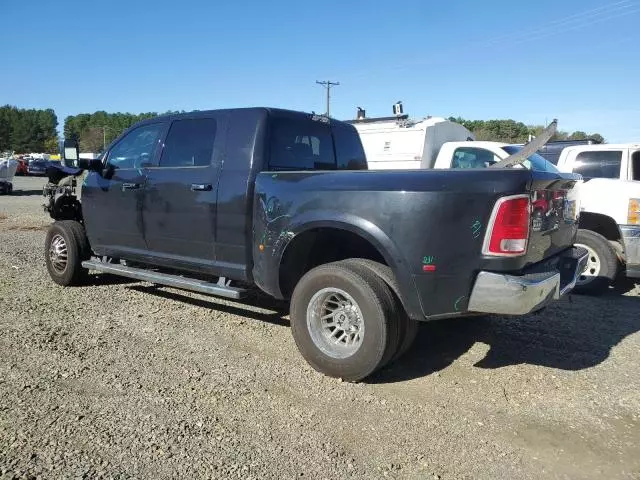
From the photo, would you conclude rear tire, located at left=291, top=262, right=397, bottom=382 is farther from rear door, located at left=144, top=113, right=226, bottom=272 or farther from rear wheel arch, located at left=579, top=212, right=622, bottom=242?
rear wheel arch, located at left=579, top=212, right=622, bottom=242

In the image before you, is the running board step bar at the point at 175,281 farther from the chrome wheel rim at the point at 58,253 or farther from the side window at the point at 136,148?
the side window at the point at 136,148

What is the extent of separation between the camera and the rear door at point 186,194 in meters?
4.70

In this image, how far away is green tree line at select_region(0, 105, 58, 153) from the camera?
12531cm

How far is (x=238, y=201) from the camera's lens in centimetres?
444

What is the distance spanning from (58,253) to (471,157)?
692cm

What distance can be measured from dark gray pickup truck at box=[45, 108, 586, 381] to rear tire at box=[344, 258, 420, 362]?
1 centimetres

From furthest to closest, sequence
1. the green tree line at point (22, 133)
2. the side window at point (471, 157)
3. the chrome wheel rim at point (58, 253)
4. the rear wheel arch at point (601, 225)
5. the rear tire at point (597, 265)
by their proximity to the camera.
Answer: the green tree line at point (22, 133) < the side window at point (471, 157) < the rear wheel arch at point (601, 225) < the rear tire at point (597, 265) < the chrome wheel rim at point (58, 253)

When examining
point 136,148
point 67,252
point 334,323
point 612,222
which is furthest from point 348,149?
point 612,222

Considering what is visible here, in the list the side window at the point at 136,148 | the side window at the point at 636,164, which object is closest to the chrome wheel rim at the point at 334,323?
the side window at the point at 136,148

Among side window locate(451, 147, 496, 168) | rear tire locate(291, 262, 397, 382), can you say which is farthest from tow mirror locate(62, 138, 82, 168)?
side window locate(451, 147, 496, 168)

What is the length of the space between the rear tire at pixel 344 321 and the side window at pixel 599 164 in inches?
211

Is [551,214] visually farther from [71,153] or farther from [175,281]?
[71,153]

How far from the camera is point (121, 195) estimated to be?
552 centimetres

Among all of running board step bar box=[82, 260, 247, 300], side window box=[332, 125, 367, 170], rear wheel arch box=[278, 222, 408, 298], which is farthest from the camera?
side window box=[332, 125, 367, 170]
